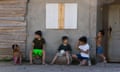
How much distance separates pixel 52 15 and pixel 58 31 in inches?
24.0

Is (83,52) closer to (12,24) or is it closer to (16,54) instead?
(16,54)

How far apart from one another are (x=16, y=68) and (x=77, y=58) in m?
2.32

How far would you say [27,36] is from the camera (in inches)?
581

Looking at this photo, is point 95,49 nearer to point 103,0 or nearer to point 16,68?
point 103,0

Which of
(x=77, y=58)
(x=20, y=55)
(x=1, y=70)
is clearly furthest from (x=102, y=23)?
(x=1, y=70)

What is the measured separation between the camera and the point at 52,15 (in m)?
14.6

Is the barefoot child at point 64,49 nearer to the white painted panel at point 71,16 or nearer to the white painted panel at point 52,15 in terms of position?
the white painted panel at point 71,16

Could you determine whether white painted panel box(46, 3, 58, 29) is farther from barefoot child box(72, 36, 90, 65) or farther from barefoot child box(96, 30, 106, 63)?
barefoot child box(96, 30, 106, 63)

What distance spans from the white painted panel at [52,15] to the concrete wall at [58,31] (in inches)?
5.8

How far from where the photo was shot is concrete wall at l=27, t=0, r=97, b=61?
47.3 feet

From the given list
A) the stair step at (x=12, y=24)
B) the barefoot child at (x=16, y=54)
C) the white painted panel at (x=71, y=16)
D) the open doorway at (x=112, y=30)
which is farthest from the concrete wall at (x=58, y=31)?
the open doorway at (x=112, y=30)

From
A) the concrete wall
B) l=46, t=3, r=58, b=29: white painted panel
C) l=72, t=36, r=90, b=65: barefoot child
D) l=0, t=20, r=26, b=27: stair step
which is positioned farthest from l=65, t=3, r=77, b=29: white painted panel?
l=0, t=20, r=26, b=27: stair step

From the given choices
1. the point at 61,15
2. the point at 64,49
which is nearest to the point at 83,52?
the point at 64,49

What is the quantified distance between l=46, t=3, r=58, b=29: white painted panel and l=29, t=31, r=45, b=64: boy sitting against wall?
0.51 metres
